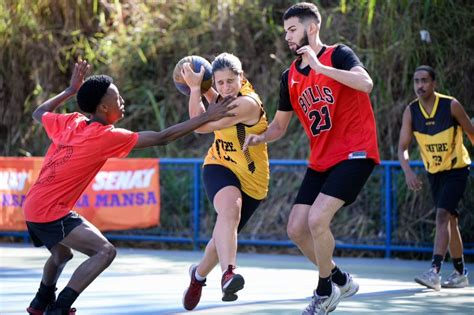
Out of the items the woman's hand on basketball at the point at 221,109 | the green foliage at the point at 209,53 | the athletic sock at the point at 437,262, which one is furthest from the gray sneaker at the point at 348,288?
the green foliage at the point at 209,53

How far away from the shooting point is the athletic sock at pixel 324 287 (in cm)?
722

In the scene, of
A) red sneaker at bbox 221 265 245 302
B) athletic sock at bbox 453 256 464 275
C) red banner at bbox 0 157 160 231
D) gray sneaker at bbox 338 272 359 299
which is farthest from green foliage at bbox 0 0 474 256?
red sneaker at bbox 221 265 245 302

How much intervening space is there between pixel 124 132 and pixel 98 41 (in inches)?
449

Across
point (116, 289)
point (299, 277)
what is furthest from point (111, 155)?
point (299, 277)

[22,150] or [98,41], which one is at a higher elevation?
[98,41]

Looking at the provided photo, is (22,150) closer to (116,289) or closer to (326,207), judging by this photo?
(116,289)

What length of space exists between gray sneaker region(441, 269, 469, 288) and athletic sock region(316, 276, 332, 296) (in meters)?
2.92

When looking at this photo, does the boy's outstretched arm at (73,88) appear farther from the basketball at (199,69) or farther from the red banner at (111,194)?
the red banner at (111,194)

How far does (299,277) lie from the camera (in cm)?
1053

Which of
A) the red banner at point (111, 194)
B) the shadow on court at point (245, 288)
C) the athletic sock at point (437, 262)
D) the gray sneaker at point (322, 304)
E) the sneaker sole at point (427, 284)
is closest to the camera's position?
the gray sneaker at point (322, 304)

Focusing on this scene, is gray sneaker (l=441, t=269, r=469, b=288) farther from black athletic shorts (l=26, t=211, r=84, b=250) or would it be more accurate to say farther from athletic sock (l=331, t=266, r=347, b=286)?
black athletic shorts (l=26, t=211, r=84, b=250)

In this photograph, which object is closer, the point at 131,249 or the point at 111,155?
the point at 111,155

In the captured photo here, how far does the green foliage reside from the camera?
1444 cm

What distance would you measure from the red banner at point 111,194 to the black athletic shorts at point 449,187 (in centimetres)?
496
